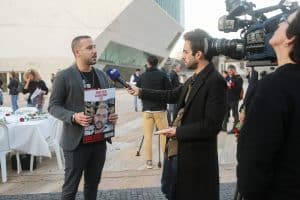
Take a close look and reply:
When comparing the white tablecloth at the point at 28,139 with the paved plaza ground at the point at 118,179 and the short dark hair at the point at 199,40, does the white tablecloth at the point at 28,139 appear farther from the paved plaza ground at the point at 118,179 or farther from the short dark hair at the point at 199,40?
the short dark hair at the point at 199,40

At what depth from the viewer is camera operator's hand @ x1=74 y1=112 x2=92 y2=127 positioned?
3801 mm

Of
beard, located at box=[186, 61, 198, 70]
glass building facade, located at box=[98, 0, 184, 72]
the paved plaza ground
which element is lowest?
the paved plaza ground

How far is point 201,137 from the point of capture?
3.21m

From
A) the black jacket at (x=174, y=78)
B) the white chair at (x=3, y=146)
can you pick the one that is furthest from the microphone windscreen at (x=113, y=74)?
the black jacket at (x=174, y=78)

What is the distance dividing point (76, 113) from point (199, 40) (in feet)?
4.07

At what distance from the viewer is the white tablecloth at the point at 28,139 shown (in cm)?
746

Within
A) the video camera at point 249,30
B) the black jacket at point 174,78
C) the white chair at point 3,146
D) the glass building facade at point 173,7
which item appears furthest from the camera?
the glass building facade at point 173,7

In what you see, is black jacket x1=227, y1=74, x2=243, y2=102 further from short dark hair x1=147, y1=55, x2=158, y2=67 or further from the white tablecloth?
the white tablecloth

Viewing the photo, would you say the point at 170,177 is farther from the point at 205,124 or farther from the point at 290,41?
the point at 290,41

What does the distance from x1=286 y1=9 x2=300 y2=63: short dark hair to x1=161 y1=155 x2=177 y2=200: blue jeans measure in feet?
4.91

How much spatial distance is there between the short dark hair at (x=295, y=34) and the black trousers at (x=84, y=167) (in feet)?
7.71

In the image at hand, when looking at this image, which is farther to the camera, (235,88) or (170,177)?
(235,88)

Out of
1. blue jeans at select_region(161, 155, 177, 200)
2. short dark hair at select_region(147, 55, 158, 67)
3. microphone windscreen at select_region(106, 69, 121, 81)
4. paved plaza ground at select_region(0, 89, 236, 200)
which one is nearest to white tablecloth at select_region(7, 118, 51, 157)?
paved plaza ground at select_region(0, 89, 236, 200)

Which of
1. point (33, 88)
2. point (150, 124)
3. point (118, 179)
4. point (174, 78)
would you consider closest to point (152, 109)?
point (150, 124)
